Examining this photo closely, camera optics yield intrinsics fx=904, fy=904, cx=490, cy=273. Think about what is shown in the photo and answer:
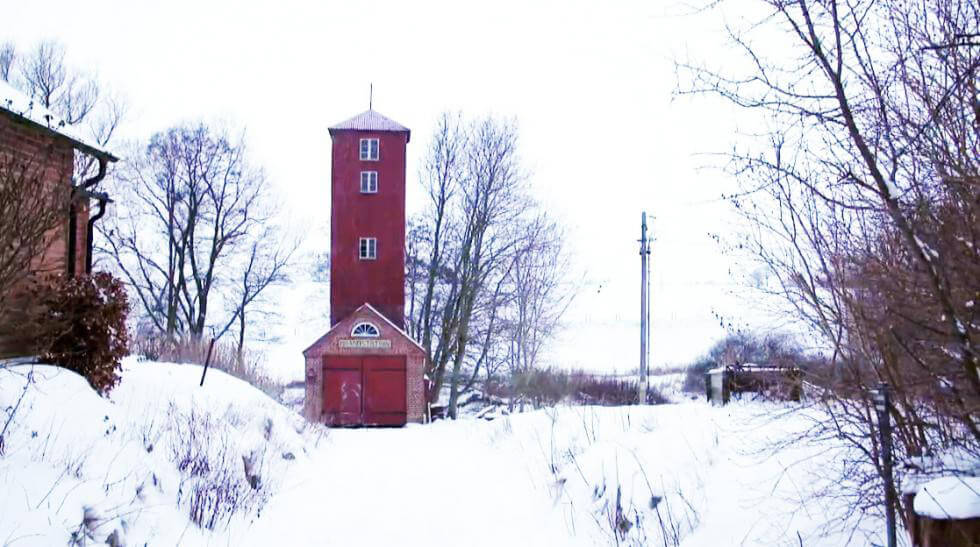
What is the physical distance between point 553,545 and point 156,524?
3.71 m

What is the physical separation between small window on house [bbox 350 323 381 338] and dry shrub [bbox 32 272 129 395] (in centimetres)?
2118

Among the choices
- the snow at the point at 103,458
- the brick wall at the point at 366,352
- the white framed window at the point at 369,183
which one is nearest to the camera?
the snow at the point at 103,458

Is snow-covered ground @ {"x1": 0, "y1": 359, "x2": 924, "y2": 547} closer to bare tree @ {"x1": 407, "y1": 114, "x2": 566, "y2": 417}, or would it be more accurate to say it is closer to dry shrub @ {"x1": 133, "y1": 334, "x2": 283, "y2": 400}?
dry shrub @ {"x1": 133, "y1": 334, "x2": 283, "y2": 400}

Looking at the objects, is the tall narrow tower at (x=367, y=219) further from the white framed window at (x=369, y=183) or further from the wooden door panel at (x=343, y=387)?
the wooden door panel at (x=343, y=387)

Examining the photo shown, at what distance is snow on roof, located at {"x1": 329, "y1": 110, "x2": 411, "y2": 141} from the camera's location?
36438mm

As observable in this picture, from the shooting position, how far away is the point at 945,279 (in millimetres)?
4629

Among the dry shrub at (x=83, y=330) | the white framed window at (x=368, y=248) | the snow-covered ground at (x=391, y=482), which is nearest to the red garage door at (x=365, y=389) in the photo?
the white framed window at (x=368, y=248)

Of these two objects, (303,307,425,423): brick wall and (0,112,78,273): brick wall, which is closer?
(0,112,78,273): brick wall

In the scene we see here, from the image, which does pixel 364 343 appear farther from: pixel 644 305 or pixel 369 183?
pixel 644 305

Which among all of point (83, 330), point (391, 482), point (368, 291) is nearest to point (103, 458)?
point (83, 330)

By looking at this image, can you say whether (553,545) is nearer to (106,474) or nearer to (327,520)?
(327,520)

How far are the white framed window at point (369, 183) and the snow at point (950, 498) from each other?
1271 inches

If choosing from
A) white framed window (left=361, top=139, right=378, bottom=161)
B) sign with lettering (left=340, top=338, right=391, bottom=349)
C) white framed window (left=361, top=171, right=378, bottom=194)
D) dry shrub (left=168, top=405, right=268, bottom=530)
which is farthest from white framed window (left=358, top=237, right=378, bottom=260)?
dry shrub (left=168, top=405, right=268, bottom=530)

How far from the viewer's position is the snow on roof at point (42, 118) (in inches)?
427
